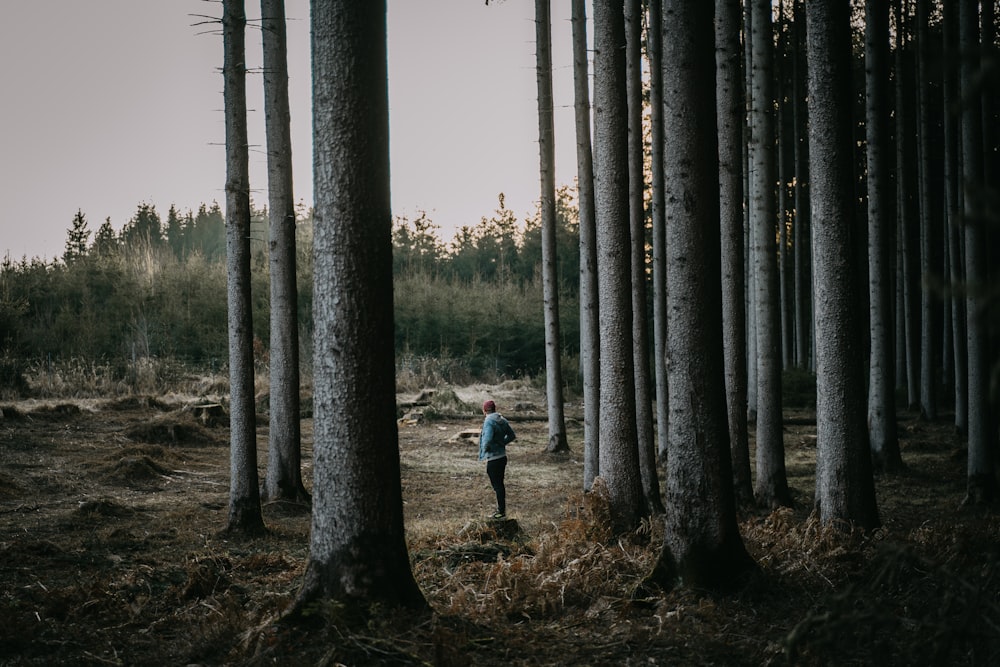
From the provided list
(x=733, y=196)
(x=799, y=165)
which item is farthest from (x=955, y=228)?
(x=733, y=196)

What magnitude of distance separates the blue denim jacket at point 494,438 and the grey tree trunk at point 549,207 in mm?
5611

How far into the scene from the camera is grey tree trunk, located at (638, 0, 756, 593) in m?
6.46

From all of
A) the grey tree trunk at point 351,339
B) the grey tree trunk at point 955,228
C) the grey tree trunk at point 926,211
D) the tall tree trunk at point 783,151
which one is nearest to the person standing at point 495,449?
the grey tree trunk at point 351,339

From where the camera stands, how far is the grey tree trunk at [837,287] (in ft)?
25.8

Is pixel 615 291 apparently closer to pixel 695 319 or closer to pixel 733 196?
pixel 733 196

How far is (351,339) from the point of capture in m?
5.44

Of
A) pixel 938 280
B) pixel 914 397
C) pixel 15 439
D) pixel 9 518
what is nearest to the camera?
pixel 938 280

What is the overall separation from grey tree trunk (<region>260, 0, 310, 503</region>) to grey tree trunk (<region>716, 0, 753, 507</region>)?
5.87m

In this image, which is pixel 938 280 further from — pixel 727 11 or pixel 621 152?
pixel 727 11

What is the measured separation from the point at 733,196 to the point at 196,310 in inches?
1135

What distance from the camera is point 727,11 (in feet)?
32.6

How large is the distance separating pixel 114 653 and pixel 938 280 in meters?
5.44

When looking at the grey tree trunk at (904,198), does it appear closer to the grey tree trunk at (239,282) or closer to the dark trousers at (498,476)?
the dark trousers at (498,476)

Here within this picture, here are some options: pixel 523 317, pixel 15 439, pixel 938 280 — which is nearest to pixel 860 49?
pixel 523 317
